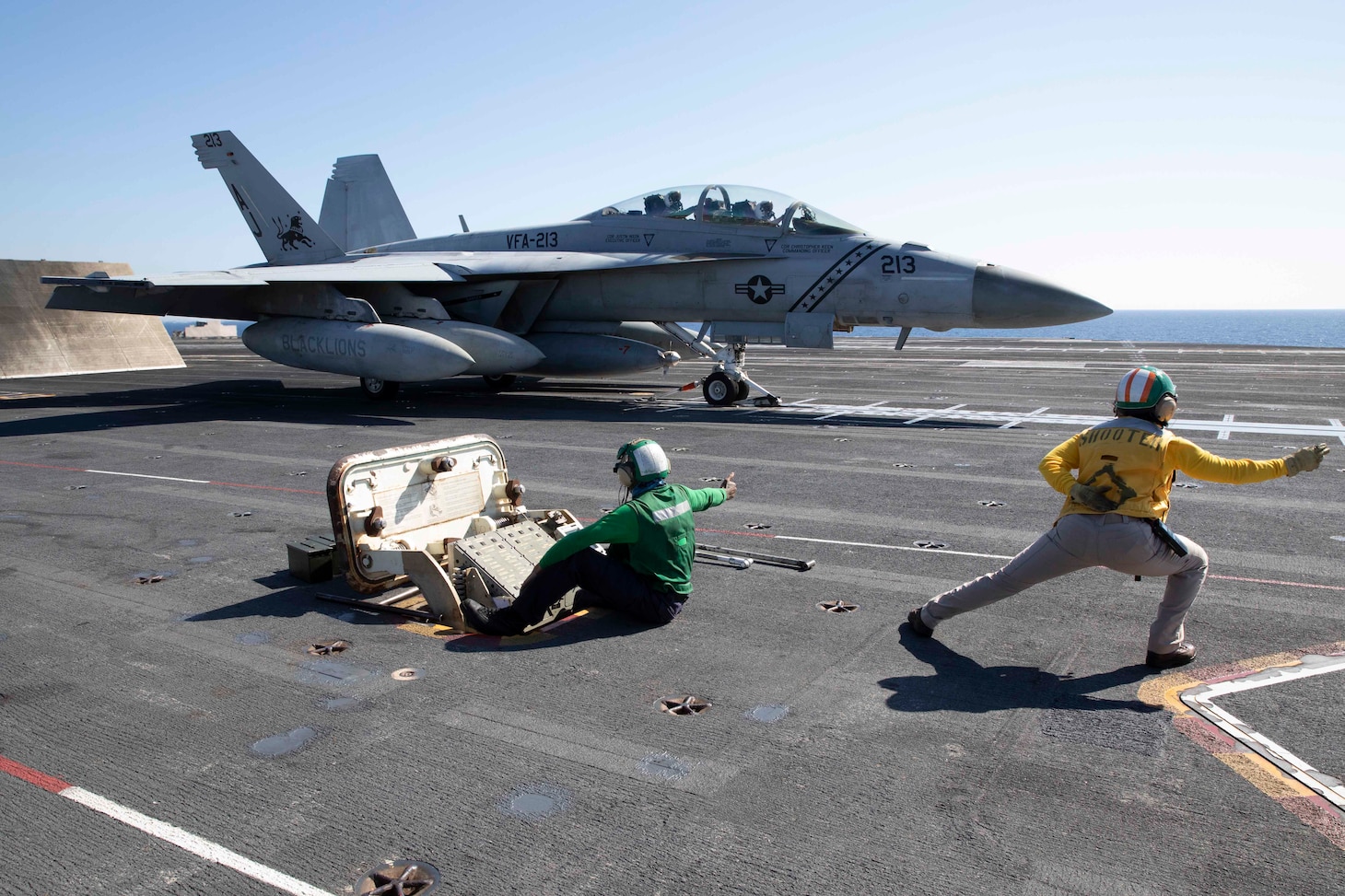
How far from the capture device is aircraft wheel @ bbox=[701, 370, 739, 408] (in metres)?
18.8

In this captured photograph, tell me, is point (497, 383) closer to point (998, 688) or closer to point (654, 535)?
point (654, 535)

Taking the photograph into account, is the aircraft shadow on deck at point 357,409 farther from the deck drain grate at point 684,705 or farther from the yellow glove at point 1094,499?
the deck drain grate at point 684,705

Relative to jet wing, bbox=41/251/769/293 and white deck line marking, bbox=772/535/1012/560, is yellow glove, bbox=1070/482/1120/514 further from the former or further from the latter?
jet wing, bbox=41/251/769/293

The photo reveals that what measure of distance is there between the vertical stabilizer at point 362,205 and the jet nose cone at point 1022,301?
1813 cm

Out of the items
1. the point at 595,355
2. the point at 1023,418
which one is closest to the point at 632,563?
the point at 1023,418

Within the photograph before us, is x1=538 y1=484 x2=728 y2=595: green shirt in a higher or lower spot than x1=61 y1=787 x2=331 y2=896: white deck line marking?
higher

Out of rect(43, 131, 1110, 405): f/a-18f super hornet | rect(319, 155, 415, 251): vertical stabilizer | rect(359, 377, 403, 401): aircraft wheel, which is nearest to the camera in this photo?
rect(43, 131, 1110, 405): f/a-18f super hornet

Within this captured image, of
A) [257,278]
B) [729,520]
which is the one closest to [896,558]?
[729,520]

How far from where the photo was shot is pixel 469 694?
5.09 metres

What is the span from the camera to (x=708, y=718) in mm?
4738

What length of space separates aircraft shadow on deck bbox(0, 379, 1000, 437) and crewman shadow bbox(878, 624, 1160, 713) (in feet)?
33.5

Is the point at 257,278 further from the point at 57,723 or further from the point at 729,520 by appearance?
the point at 57,723

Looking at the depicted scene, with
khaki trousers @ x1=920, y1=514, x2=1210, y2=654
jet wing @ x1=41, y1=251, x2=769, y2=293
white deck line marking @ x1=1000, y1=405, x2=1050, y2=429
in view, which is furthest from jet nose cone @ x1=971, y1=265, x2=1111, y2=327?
khaki trousers @ x1=920, y1=514, x2=1210, y2=654

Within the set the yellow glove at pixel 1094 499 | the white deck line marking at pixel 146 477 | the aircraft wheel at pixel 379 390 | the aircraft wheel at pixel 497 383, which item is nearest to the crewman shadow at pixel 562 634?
the yellow glove at pixel 1094 499
